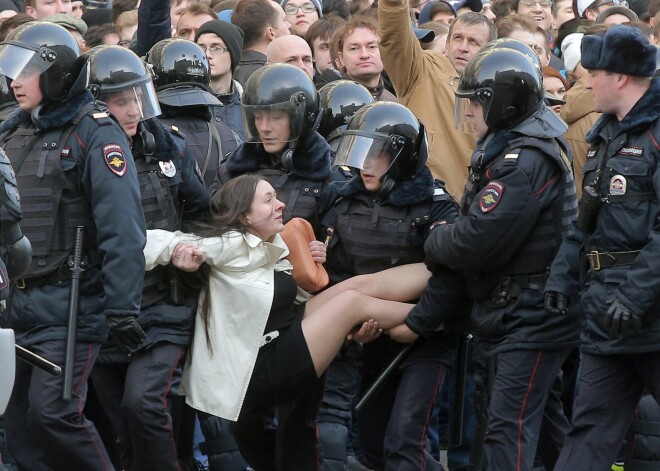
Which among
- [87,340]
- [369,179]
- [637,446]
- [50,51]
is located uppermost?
[50,51]

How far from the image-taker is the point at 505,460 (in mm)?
6145

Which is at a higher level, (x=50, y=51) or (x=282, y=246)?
(x=50, y=51)

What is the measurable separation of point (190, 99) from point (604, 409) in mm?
3052

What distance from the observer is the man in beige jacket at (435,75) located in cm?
801

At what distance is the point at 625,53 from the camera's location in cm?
600

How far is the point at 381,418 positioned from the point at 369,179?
1.17 metres

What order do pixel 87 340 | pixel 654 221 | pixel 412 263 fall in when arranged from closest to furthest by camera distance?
pixel 654 221 < pixel 87 340 < pixel 412 263

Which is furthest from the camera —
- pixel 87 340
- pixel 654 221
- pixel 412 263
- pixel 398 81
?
pixel 398 81

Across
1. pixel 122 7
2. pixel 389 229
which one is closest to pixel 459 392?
pixel 389 229

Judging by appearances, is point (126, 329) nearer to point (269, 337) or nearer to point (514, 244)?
point (269, 337)

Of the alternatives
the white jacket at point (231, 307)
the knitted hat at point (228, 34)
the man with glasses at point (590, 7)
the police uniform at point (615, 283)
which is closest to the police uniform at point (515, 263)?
the police uniform at point (615, 283)

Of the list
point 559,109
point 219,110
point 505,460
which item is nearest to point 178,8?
point 219,110

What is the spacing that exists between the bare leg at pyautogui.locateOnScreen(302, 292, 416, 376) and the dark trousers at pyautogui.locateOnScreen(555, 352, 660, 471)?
1062mm

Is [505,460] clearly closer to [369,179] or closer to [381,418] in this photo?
[381,418]
